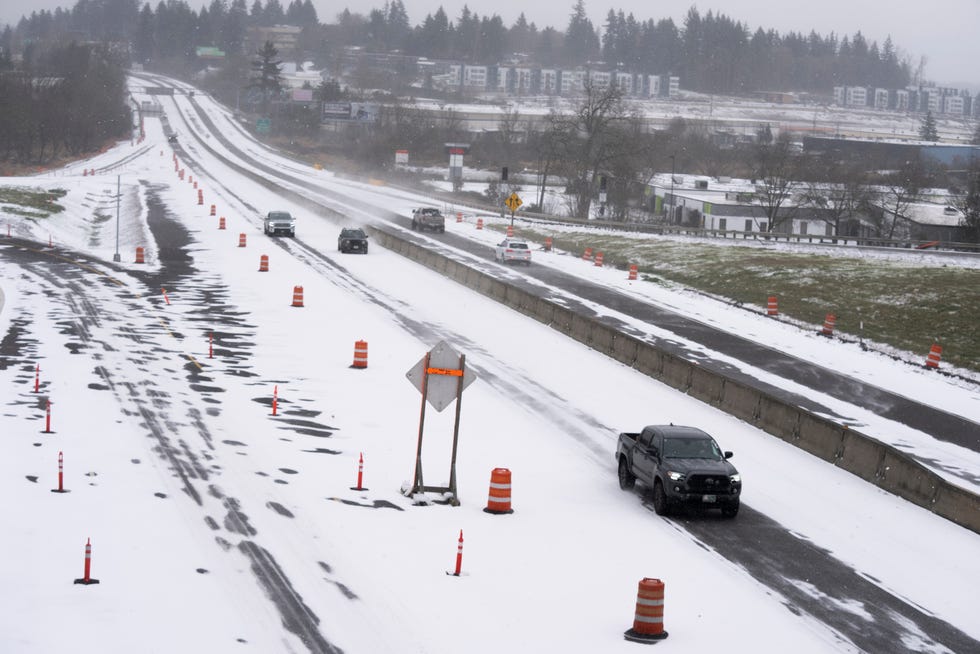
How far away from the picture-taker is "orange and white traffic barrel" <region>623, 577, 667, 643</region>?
51.4ft

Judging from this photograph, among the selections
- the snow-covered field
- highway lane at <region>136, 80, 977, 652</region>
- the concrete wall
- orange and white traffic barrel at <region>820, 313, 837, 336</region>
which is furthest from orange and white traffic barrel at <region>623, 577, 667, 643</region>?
orange and white traffic barrel at <region>820, 313, 837, 336</region>

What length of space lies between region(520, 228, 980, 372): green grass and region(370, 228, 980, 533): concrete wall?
11.7 meters

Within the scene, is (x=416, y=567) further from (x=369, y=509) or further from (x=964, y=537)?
(x=964, y=537)

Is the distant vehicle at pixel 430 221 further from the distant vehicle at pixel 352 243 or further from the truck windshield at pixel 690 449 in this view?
the truck windshield at pixel 690 449

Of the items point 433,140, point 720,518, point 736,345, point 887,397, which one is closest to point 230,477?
point 720,518

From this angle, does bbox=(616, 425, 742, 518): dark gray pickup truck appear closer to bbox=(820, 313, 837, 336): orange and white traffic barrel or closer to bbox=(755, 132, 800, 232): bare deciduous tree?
bbox=(820, 313, 837, 336): orange and white traffic barrel

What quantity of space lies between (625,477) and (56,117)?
5255 inches

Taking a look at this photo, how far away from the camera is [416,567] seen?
60.2 ft

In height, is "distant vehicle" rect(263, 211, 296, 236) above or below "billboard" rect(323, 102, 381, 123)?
below

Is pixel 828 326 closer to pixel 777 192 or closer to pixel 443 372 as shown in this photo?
pixel 443 372

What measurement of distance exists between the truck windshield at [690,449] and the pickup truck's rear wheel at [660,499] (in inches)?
23.4

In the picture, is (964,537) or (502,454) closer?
(964,537)

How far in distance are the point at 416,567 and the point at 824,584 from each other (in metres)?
6.59

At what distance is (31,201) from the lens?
76938mm
